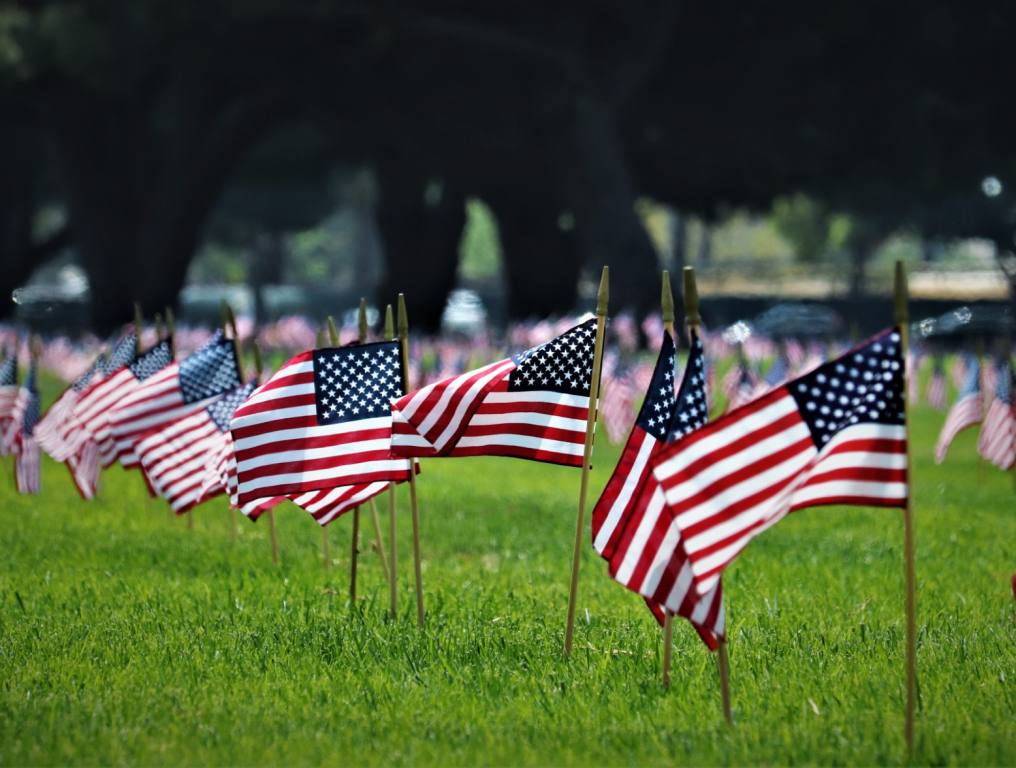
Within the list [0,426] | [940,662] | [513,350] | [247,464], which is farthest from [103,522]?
[513,350]

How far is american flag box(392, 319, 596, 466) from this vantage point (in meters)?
8.81

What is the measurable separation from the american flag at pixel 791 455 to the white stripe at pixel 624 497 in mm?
1066

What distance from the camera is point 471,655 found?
8828 mm

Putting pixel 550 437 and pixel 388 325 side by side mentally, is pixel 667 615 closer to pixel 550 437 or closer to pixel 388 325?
pixel 550 437

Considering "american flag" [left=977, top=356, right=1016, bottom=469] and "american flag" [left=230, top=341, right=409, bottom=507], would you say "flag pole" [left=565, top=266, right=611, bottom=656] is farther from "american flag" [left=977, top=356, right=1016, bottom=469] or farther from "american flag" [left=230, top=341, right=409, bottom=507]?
"american flag" [left=977, top=356, right=1016, bottom=469]

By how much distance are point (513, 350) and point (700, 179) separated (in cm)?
2128

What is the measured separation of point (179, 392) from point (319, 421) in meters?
3.27

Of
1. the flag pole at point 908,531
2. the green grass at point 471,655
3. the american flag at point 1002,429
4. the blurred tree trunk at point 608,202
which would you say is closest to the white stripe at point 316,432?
the green grass at point 471,655

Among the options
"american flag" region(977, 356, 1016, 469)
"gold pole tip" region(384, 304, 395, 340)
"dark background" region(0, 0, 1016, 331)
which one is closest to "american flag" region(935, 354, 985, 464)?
"american flag" region(977, 356, 1016, 469)

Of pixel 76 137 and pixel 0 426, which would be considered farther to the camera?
pixel 76 137

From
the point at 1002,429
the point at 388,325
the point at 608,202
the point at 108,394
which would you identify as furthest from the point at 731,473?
the point at 608,202

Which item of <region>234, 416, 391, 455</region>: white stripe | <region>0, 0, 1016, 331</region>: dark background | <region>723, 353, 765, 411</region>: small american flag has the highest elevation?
<region>0, 0, 1016, 331</region>: dark background

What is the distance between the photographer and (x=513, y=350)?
2877 cm

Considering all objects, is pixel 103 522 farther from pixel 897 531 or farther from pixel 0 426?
pixel 897 531
